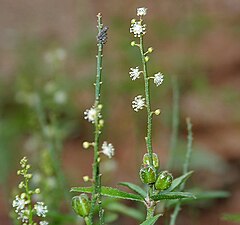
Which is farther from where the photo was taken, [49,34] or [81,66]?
[49,34]

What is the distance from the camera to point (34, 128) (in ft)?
6.57

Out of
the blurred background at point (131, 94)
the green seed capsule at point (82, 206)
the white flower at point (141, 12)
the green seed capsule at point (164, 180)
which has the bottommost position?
the green seed capsule at point (82, 206)

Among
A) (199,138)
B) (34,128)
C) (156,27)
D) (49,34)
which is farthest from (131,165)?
(49,34)

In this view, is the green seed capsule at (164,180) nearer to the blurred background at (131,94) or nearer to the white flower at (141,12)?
the white flower at (141,12)

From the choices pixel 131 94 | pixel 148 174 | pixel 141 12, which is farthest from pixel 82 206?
pixel 131 94

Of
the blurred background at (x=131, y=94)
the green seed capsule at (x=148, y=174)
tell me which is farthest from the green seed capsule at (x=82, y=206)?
the blurred background at (x=131, y=94)

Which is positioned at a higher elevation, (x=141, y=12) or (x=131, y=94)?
(x=131, y=94)

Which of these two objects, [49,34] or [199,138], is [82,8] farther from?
[199,138]

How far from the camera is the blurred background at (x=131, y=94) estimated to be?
253cm

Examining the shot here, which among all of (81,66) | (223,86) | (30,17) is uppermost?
(30,17)

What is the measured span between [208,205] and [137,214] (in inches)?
41.3

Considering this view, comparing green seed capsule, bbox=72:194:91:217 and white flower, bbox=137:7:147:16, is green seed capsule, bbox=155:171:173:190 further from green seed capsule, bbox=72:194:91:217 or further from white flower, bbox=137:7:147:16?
white flower, bbox=137:7:147:16

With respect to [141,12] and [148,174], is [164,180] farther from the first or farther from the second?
[141,12]

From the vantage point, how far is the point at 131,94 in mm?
2957
